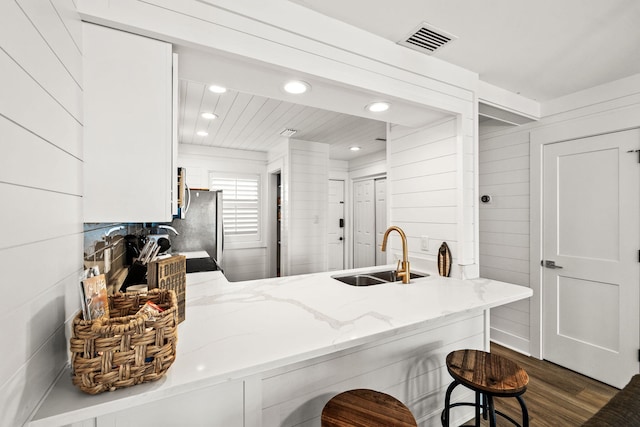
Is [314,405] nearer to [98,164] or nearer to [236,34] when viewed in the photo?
[98,164]

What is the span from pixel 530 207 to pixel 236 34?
3018 mm

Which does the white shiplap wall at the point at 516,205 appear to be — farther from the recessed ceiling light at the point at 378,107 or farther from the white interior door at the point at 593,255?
the recessed ceiling light at the point at 378,107

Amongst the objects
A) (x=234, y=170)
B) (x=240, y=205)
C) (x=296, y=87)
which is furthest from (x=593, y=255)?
(x=234, y=170)

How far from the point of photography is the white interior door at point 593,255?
2238 mm

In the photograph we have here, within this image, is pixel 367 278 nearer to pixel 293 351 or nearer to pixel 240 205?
pixel 293 351

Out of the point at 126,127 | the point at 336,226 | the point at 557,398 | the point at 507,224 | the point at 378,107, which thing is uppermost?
the point at 378,107

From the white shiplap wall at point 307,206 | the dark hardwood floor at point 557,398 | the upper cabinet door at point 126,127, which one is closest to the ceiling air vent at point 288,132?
the white shiplap wall at point 307,206

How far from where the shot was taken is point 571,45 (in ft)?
5.88

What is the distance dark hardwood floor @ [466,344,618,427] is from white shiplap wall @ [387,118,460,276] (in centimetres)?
112

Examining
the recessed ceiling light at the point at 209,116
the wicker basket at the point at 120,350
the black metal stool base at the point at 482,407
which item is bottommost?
the black metal stool base at the point at 482,407

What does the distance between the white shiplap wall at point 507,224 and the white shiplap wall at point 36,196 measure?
11.4 feet

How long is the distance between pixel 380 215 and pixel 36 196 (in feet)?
15.5

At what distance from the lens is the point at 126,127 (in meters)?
1.10

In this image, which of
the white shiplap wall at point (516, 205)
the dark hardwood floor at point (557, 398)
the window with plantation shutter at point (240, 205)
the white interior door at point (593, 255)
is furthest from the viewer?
the window with plantation shutter at point (240, 205)
